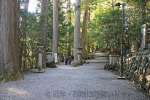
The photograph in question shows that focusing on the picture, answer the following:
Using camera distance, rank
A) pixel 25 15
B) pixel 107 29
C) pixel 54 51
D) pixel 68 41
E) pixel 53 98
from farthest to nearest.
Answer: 1. pixel 68 41
2. pixel 54 51
3. pixel 107 29
4. pixel 25 15
5. pixel 53 98

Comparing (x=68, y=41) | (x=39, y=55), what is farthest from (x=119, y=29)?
(x=68, y=41)

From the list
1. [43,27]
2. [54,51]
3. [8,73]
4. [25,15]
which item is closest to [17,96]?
[8,73]

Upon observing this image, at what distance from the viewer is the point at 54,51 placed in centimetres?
2364

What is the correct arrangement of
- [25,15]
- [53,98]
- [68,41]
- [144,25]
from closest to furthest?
1. [53,98]
2. [144,25]
3. [25,15]
4. [68,41]

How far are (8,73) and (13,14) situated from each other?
8.56ft

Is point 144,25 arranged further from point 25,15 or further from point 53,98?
point 53,98

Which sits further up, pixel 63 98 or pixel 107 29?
pixel 107 29

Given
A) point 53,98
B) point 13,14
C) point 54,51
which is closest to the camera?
point 53,98

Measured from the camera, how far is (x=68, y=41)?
1276 inches

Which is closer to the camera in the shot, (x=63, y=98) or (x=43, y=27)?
(x=63, y=98)

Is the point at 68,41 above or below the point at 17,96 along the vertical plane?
above

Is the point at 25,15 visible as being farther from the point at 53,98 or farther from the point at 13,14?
the point at 53,98

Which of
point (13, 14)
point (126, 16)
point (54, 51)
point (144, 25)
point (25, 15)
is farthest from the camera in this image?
point (54, 51)

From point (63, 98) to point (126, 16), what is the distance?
38.1 feet
